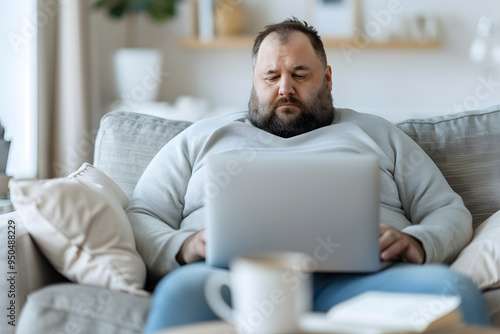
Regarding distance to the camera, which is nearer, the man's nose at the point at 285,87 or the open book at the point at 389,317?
the open book at the point at 389,317

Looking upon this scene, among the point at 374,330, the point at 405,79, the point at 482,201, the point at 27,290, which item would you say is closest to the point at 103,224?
the point at 27,290

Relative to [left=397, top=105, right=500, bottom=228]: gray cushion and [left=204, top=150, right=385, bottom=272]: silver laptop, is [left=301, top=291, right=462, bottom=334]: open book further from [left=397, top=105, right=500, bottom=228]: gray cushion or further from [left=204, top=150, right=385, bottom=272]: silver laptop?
[left=397, top=105, right=500, bottom=228]: gray cushion

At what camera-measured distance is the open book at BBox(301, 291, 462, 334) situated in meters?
0.97

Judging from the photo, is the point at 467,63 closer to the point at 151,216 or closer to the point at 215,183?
the point at 151,216

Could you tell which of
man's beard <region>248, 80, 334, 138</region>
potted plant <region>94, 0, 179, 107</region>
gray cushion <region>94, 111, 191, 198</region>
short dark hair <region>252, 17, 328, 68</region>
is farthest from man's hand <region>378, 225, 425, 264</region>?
potted plant <region>94, 0, 179, 107</region>

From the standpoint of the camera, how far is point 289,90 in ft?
6.44

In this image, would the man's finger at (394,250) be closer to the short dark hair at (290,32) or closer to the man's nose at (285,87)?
the man's nose at (285,87)

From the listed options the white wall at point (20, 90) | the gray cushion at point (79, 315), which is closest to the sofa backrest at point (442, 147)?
the gray cushion at point (79, 315)

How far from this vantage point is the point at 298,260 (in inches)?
37.7

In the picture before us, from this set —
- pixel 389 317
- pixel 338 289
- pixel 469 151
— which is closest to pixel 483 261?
pixel 338 289

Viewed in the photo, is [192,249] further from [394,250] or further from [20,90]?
[20,90]

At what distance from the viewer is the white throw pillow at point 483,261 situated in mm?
1535

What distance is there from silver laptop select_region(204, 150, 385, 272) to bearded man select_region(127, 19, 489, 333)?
0.47 feet

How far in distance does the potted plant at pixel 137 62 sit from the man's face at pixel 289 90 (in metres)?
2.28
